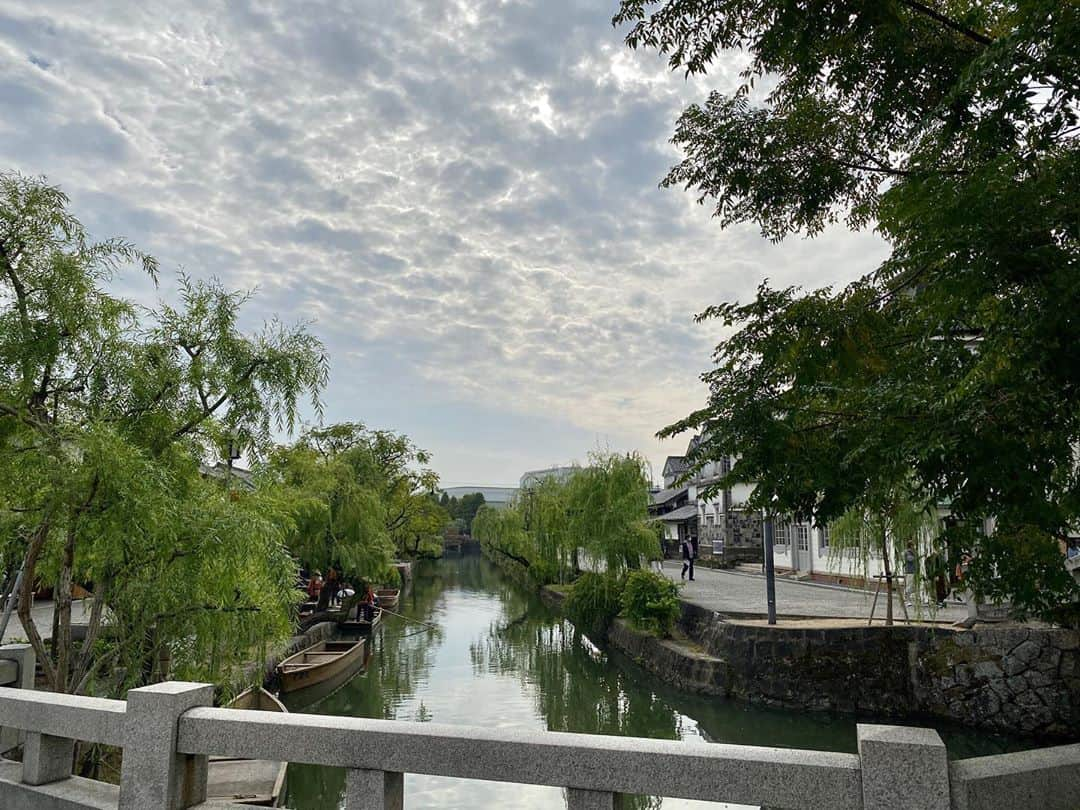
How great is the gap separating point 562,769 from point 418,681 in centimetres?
1458

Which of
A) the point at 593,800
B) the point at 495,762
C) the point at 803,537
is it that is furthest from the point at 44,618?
the point at 803,537

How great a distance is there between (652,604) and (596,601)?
4.12 m

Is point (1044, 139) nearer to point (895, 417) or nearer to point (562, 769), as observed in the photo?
point (895, 417)

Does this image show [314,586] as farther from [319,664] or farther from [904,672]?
[904,672]

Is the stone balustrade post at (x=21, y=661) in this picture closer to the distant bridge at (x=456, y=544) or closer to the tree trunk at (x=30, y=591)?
the tree trunk at (x=30, y=591)

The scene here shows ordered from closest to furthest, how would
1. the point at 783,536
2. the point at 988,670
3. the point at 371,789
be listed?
the point at 371,789
the point at 988,670
the point at 783,536

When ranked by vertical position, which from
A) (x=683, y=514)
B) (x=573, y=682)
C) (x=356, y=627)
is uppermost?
(x=683, y=514)

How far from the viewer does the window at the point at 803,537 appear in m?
26.5

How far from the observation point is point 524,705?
14539 millimetres

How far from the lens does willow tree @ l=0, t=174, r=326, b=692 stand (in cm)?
539

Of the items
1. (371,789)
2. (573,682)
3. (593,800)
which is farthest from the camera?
(573,682)

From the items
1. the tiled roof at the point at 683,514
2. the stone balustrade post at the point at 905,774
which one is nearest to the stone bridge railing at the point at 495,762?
the stone balustrade post at the point at 905,774

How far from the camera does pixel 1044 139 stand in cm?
365

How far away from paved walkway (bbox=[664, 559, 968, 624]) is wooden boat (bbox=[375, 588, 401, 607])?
1099 centimetres
